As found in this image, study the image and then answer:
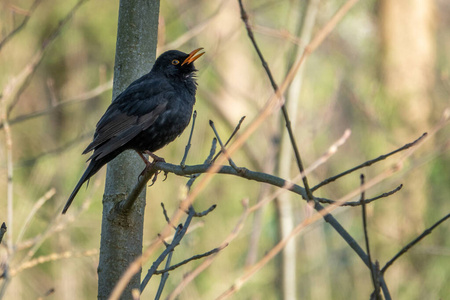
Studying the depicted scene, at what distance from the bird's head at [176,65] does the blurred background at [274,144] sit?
5.44 feet

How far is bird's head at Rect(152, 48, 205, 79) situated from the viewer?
4.66m

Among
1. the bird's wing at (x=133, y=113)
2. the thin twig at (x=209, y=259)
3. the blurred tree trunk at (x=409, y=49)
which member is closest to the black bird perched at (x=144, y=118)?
the bird's wing at (x=133, y=113)

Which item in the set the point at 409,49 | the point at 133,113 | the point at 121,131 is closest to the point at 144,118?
the point at 133,113

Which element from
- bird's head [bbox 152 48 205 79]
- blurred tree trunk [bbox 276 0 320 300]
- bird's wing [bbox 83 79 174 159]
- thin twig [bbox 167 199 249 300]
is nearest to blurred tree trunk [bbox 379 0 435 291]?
blurred tree trunk [bbox 276 0 320 300]

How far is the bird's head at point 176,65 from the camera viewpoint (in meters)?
4.66

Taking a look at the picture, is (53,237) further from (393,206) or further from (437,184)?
(437,184)

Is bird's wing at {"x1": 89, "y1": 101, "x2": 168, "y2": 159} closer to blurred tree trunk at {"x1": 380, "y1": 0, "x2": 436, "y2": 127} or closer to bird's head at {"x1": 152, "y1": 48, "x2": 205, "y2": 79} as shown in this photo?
bird's head at {"x1": 152, "y1": 48, "x2": 205, "y2": 79}

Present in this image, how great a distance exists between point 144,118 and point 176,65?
752mm

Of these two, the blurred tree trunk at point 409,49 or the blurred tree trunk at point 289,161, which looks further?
the blurred tree trunk at point 409,49

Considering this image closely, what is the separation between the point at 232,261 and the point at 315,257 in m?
1.19

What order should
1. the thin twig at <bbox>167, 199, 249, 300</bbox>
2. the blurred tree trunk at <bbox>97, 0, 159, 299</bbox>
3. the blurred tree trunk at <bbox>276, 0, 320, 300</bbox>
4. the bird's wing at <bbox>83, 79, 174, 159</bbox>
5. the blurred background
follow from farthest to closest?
1. the blurred background
2. the blurred tree trunk at <bbox>276, 0, 320, 300</bbox>
3. the bird's wing at <bbox>83, 79, 174, 159</bbox>
4. the blurred tree trunk at <bbox>97, 0, 159, 299</bbox>
5. the thin twig at <bbox>167, 199, 249, 300</bbox>

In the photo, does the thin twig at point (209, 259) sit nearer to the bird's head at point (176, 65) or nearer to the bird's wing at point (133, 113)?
the bird's wing at point (133, 113)

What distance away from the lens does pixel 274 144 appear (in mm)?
6195

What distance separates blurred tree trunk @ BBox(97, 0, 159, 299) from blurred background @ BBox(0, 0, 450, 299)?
2.76m
